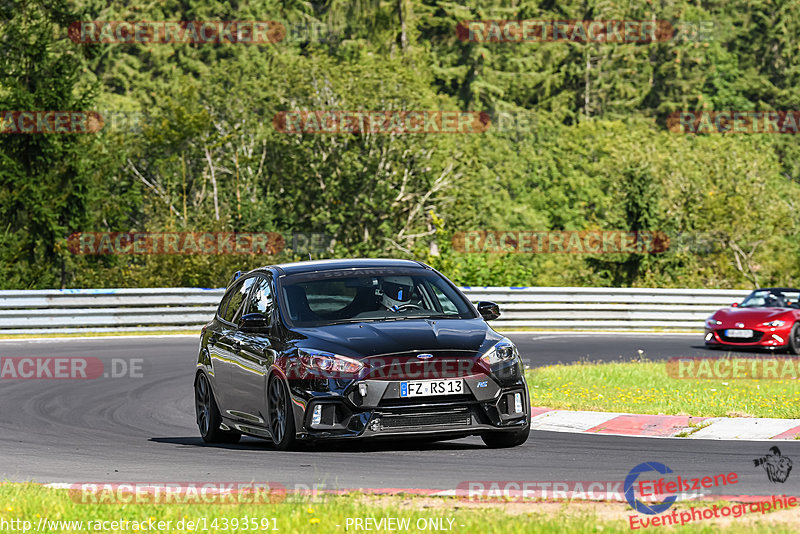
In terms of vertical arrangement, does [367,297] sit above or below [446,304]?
above

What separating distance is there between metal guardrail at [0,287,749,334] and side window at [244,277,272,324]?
15.4 m

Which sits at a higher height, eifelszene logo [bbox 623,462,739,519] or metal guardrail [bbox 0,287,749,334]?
eifelszene logo [bbox 623,462,739,519]

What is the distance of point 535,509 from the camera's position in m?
7.26

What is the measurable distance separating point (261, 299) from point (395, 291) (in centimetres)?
122

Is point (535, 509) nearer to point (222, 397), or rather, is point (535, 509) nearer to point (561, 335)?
point (222, 397)

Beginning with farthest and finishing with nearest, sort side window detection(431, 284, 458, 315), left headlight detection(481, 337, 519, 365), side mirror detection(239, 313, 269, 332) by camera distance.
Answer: side window detection(431, 284, 458, 315) < side mirror detection(239, 313, 269, 332) < left headlight detection(481, 337, 519, 365)

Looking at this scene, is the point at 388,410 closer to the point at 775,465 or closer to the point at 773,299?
the point at 775,465

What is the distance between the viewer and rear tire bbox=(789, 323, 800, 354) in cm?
2342

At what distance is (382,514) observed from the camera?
7078 millimetres

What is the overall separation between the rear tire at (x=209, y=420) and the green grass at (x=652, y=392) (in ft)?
12.2
